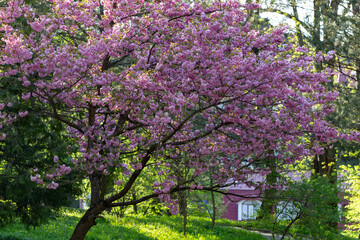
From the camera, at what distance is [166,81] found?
23.3 ft

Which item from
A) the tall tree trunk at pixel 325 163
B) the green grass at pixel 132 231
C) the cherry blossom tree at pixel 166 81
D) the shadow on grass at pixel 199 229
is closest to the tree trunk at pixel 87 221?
the cherry blossom tree at pixel 166 81

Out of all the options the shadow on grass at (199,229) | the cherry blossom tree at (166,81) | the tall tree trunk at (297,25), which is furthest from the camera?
the tall tree trunk at (297,25)

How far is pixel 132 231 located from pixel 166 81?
748 centimetres

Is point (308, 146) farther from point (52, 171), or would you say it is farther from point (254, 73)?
point (52, 171)

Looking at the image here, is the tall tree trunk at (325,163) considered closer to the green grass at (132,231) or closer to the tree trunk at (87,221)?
the green grass at (132,231)

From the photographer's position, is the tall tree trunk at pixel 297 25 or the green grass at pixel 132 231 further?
the tall tree trunk at pixel 297 25

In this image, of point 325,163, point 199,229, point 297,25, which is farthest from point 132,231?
point 297,25

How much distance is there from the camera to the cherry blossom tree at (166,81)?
675 cm

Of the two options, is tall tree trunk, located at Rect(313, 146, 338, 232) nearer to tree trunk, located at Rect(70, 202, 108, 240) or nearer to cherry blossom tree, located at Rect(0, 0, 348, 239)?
cherry blossom tree, located at Rect(0, 0, 348, 239)

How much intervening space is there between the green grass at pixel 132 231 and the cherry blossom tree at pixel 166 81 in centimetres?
426

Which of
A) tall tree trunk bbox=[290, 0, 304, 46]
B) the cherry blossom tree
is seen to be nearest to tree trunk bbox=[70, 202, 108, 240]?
the cherry blossom tree

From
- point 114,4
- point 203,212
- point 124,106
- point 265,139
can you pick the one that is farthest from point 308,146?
point 203,212

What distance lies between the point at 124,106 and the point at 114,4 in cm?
255

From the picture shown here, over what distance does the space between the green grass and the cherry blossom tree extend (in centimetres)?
426
